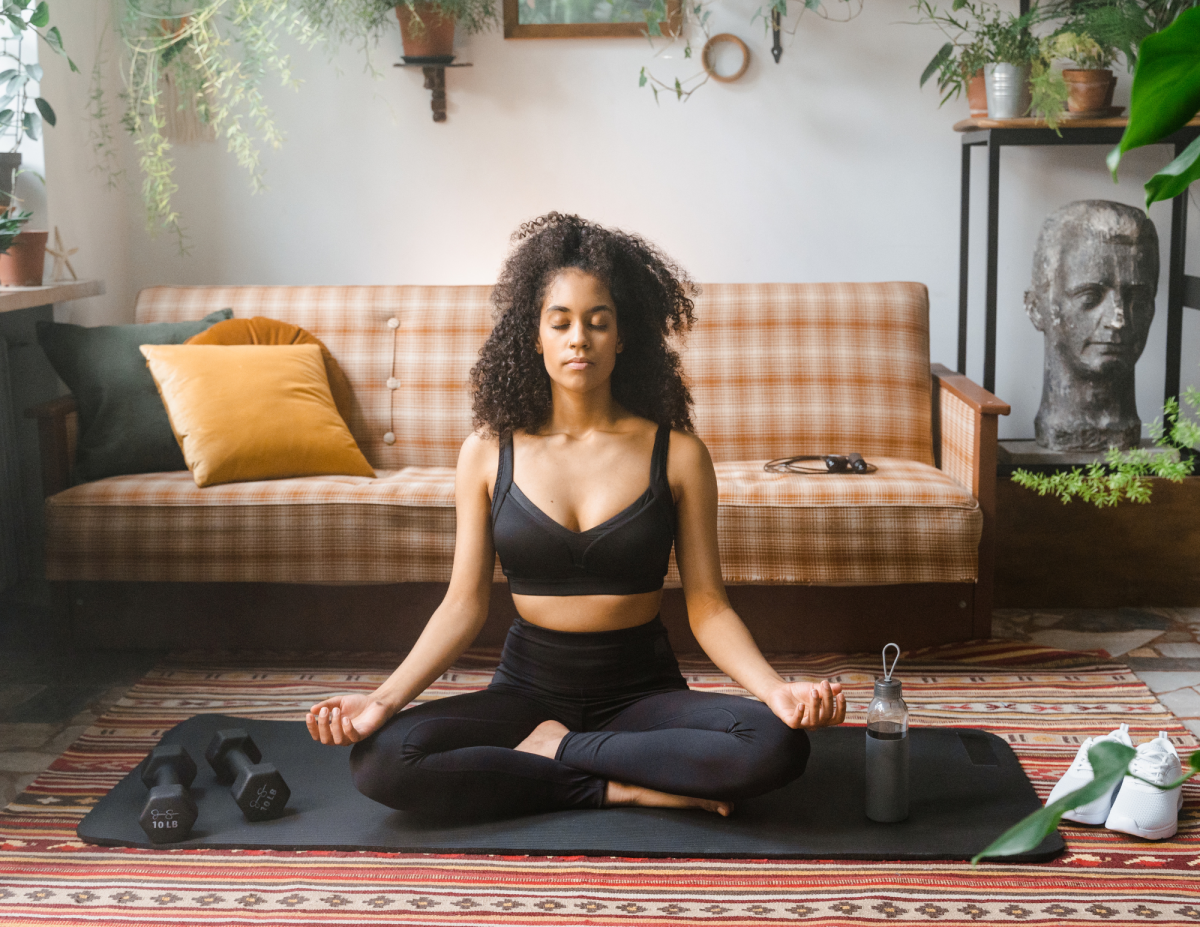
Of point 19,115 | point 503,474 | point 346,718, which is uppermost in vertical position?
point 19,115

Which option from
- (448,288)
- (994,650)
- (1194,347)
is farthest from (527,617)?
(1194,347)

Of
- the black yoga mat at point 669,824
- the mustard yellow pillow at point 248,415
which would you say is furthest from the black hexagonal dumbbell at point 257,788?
the mustard yellow pillow at point 248,415

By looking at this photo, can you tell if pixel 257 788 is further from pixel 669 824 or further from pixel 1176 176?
pixel 1176 176

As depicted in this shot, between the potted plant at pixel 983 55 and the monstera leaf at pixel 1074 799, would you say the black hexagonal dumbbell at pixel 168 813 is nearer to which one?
the monstera leaf at pixel 1074 799

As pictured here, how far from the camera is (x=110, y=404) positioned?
2.70 metres

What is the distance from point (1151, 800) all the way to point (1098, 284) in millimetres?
1587

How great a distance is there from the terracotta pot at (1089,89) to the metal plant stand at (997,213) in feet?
0.12

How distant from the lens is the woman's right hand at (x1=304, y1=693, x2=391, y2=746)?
5.39 ft

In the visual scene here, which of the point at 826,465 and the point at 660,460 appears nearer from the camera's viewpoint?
the point at 660,460

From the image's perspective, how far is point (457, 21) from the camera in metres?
3.33

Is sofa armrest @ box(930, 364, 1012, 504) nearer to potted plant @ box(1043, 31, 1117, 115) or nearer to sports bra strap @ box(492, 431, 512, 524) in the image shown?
potted plant @ box(1043, 31, 1117, 115)

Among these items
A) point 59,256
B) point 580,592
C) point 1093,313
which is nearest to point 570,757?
point 580,592

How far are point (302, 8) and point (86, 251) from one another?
922mm

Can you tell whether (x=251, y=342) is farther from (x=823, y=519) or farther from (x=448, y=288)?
(x=823, y=519)
